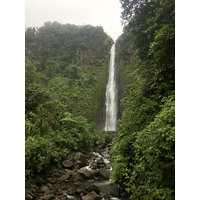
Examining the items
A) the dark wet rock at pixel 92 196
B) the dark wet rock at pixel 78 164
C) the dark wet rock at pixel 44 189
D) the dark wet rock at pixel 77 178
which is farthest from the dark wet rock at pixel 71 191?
the dark wet rock at pixel 78 164

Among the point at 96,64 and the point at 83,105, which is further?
the point at 96,64

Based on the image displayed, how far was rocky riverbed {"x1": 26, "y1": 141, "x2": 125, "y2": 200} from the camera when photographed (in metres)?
5.70

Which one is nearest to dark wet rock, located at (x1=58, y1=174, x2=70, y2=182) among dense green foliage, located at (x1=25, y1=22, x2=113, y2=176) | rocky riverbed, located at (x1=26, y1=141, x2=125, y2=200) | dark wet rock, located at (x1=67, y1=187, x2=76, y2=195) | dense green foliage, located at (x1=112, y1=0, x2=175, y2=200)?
rocky riverbed, located at (x1=26, y1=141, x2=125, y2=200)

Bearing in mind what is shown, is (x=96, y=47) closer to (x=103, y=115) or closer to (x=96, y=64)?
(x=96, y=64)

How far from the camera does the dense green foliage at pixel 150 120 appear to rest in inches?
121

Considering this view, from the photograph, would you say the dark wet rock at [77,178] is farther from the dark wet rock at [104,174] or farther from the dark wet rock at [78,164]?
the dark wet rock at [78,164]

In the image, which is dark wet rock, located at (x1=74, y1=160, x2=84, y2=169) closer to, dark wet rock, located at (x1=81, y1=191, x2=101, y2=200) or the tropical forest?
the tropical forest

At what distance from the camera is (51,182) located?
22.8 feet

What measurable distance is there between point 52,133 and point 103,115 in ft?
45.9

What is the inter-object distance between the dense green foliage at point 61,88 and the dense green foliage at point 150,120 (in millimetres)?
3726

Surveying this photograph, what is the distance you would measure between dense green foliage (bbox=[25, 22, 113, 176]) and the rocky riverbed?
2.09 feet

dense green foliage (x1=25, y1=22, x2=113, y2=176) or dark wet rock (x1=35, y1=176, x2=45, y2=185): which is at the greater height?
dense green foliage (x1=25, y1=22, x2=113, y2=176)

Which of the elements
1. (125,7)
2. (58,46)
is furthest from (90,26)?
(125,7)

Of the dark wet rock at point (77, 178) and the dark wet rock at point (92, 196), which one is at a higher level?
the dark wet rock at point (92, 196)
